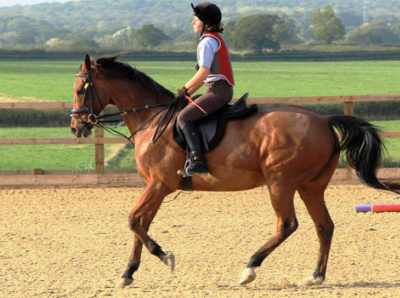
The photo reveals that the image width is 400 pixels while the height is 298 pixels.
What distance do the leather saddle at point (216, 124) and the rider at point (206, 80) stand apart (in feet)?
0.22

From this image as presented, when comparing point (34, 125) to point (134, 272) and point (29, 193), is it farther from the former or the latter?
point (134, 272)

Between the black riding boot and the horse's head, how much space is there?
935 millimetres

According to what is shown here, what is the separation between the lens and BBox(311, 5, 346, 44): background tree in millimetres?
126875

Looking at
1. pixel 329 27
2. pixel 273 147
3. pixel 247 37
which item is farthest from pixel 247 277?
pixel 329 27

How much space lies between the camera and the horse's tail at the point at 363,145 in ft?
18.7

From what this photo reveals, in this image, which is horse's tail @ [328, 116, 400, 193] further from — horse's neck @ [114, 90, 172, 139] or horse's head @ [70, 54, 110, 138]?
horse's head @ [70, 54, 110, 138]

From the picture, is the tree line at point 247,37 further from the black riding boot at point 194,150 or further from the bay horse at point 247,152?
the black riding boot at point 194,150

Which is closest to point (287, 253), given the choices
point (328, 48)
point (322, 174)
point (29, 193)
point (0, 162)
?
point (322, 174)

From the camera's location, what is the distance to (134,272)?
5.87 m

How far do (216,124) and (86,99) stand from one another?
127 cm

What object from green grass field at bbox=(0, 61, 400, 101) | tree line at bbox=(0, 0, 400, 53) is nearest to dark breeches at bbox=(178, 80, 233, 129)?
green grass field at bbox=(0, 61, 400, 101)

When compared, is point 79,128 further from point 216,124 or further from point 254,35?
point 254,35

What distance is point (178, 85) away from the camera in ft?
201

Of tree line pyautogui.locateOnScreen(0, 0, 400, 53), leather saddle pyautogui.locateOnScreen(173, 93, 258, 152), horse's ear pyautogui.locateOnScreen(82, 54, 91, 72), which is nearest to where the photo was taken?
leather saddle pyautogui.locateOnScreen(173, 93, 258, 152)
